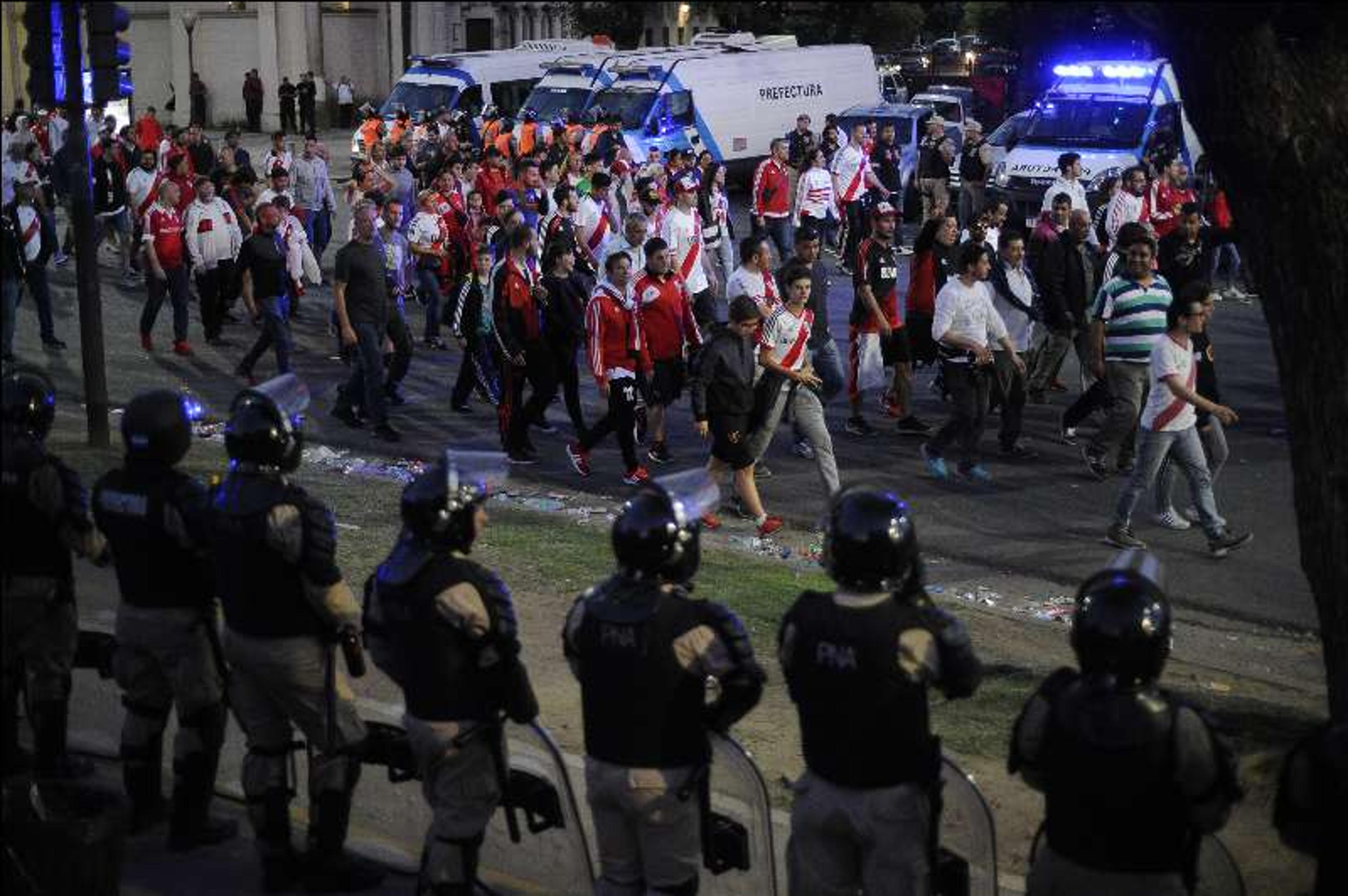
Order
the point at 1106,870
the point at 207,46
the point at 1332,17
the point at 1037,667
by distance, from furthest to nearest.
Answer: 1. the point at 207,46
2. the point at 1037,667
3. the point at 1332,17
4. the point at 1106,870

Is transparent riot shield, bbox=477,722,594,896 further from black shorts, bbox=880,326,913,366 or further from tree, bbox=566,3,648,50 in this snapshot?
tree, bbox=566,3,648,50

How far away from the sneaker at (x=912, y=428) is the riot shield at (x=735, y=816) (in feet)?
28.6

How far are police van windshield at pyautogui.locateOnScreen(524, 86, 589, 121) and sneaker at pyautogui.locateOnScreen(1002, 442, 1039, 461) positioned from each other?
799 inches

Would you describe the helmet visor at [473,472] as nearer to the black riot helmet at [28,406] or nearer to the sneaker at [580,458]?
the black riot helmet at [28,406]

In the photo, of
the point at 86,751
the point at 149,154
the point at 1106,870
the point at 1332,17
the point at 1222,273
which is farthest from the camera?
the point at 1222,273

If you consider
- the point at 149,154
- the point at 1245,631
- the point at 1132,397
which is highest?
the point at 149,154

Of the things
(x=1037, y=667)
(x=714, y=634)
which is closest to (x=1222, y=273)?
(x=1037, y=667)

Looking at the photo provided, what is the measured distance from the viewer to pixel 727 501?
41.9 feet

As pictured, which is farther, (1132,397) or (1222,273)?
(1222,273)

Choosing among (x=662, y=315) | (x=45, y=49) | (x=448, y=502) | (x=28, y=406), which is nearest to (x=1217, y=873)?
(x=448, y=502)

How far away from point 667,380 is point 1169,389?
3.53m

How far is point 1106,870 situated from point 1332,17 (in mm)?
3422

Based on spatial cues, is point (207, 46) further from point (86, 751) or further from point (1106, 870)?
point (1106, 870)

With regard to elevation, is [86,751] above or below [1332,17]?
below
